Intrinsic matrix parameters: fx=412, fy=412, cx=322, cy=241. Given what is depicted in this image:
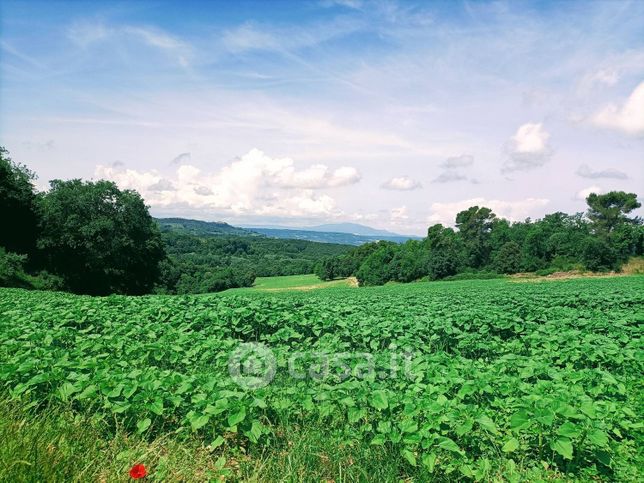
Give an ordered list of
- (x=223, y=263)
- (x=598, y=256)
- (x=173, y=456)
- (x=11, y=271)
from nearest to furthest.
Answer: (x=173, y=456), (x=11, y=271), (x=598, y=256), (x=223, y=263)

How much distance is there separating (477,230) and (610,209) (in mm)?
24671

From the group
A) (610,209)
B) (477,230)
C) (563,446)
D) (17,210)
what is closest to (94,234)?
(17,210)

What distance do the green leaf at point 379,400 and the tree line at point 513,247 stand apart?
6763 cm

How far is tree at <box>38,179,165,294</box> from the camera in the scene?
39.4 metres

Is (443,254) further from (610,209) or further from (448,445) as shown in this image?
(448,445)

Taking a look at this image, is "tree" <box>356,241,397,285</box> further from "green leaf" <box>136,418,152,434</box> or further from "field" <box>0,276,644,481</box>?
"green leaf" <box>136,418,152,434</box>

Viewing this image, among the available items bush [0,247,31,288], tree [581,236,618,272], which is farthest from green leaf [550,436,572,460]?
tree [581,236,618,272]

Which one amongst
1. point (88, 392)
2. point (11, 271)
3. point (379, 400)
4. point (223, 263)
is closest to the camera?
point (379, 400)

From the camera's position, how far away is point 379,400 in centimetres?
437

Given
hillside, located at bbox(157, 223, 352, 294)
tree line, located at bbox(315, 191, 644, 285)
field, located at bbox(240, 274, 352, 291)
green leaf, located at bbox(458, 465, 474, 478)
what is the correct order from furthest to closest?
hillside, located at bbox(157, 223, 352, 294) < field, located at bbox(240, 274, 352, 291) < tree line, located at bbox(315, 191, 644, 285) < green leaf, located at bbox(458, 465, 474, 478)

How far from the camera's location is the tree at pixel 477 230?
284 feet

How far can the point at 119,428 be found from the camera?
4.54 m

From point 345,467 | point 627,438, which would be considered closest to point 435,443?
point 345,467

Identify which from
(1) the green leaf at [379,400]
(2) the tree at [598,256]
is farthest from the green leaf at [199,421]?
(2) the tree at [598,256]
